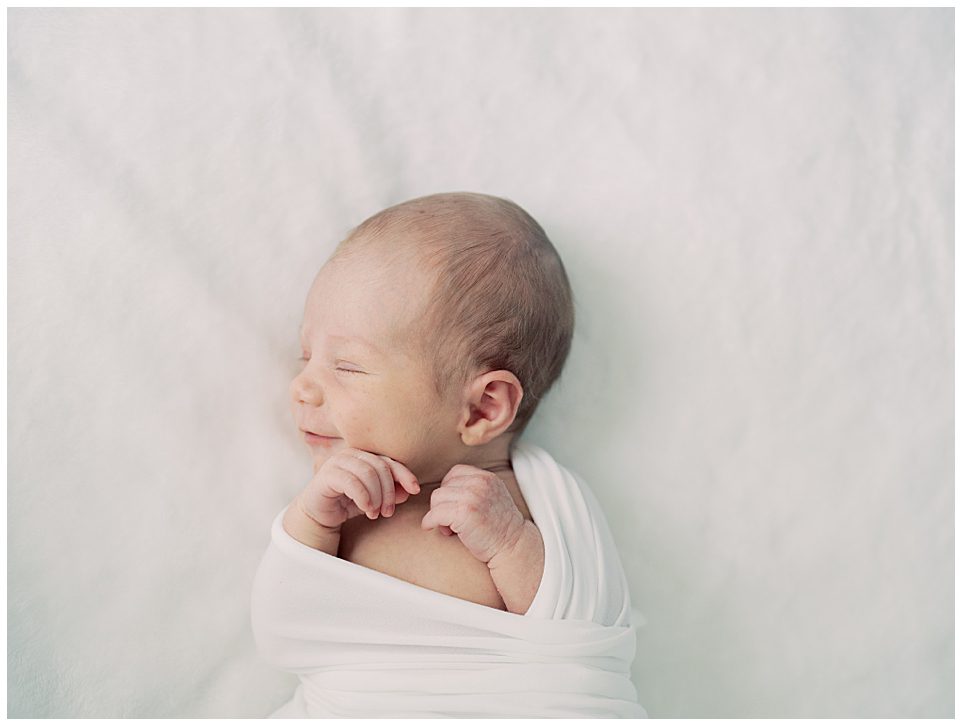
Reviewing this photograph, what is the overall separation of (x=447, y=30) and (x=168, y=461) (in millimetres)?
1036

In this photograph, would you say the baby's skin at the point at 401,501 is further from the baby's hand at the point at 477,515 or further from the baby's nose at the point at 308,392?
the baby's nose at the point at 308,392

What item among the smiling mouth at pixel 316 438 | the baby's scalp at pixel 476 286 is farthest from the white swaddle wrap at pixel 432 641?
the baby's scalp at pixel 476 286

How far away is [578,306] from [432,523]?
1.93 feet

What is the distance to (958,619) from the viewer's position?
167 cm

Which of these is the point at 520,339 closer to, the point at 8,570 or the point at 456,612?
the point at 456,612

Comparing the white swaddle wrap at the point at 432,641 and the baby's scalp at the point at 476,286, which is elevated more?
the baby's scalp at the point at 476,286

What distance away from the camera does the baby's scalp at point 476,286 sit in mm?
1340

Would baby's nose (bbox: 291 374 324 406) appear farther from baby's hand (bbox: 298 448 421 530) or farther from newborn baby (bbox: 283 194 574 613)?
baby's hand (bbox: 298 448 421 530)

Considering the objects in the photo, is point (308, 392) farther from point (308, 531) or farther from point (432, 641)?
point (432, 641)

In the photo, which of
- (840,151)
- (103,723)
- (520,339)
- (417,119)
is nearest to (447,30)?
(417,119)

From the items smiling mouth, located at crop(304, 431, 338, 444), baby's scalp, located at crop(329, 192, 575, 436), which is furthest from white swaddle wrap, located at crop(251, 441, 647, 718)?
baby's scalp, located at crop(329, 192, 575, 436)

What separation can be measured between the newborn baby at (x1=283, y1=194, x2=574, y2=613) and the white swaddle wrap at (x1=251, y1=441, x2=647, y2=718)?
40mm

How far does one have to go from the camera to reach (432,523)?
1.32 metres

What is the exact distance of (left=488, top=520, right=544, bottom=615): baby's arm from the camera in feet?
4.33
